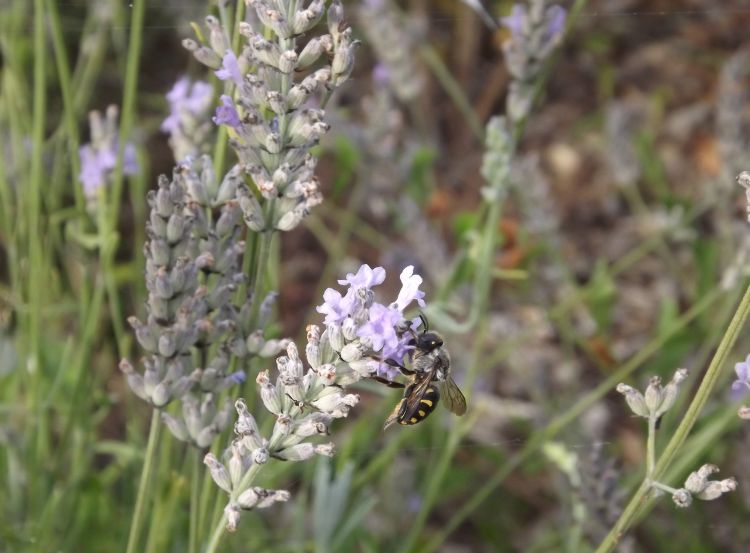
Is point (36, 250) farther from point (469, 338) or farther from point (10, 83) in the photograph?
point (469, 338)

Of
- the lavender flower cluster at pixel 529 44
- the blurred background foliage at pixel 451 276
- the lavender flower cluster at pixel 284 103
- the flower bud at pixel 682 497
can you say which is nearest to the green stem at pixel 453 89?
the blurred background foliage at pixel 451 276

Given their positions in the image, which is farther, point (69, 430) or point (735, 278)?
point (735, 278)

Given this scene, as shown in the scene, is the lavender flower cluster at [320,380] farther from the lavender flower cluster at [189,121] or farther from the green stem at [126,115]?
the green stem at [126,115]

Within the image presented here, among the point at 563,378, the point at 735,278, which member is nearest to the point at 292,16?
the point at 735,278

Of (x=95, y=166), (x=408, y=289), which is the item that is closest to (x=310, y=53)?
(x=408, y=289)

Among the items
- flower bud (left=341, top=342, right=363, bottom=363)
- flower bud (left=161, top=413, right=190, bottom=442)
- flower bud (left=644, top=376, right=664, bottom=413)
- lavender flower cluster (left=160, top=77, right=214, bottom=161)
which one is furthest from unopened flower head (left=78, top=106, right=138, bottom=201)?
flower bud (left=644, top=376, right=664, bottom=413)

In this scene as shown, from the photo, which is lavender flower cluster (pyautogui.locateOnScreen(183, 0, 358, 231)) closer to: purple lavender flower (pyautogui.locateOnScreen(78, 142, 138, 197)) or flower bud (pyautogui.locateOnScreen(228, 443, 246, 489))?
flower bud (pyautogui.locateOnScreen(228, 443, 246, 489))
